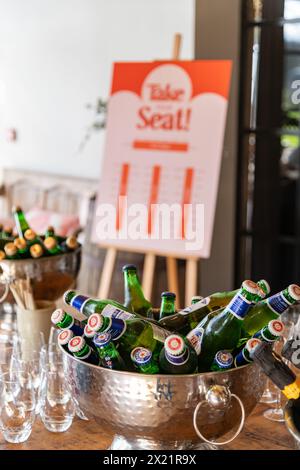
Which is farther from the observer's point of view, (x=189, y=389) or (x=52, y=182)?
(x=52, y=182)

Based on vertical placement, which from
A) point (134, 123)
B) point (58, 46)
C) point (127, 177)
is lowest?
point (127, 177)

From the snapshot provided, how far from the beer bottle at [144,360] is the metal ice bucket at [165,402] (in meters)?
0.02

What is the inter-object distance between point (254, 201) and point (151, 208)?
85cm

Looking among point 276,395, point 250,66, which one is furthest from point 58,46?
point 276,395

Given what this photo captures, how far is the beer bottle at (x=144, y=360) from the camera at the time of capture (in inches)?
40.7

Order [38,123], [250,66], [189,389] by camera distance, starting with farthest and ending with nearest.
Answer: [38,123] → [250,66] → [189,389]

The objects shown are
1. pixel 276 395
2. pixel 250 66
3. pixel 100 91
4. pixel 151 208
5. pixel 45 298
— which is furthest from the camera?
pixel 100 91

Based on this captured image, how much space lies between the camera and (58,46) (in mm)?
5016

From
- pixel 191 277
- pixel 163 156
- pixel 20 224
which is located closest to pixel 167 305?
pixel 20 224

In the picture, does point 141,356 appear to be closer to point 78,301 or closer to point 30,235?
point 78,301

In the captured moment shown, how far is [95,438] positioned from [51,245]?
2.26 feet

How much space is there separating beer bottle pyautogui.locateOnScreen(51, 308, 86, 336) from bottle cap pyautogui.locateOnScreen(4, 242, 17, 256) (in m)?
0.61

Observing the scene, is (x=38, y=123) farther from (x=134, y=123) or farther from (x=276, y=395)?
(x=276, y=395)

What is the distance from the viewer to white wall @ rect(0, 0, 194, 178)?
14.6 ft
